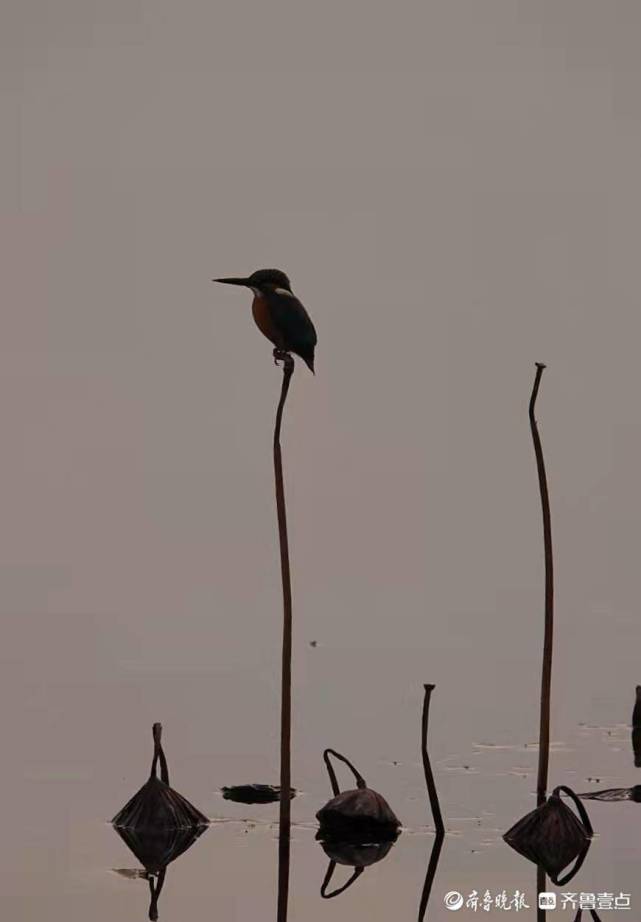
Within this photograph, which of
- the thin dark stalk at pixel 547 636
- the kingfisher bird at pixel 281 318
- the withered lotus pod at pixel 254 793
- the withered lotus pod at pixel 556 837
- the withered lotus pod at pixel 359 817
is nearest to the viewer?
the kingfisher bird at pixel 281 318

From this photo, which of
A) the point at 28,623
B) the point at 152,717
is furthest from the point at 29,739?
the point at 28,623

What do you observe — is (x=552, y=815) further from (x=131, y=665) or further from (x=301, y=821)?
(x=131, y=665)

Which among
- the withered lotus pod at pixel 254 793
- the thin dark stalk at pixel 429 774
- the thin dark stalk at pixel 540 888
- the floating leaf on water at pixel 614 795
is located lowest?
the thin dark stalk at pixel 540 888

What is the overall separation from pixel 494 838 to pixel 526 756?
16.7ft

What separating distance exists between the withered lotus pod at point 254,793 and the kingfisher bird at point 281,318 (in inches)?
222

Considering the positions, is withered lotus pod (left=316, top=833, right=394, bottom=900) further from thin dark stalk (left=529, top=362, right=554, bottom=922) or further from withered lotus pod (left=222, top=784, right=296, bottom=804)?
withered lotus pod (left=222, top=784, right=296, bottom=804)

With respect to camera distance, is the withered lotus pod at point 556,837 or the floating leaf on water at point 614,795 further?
the floating leaf on water at point 614,795

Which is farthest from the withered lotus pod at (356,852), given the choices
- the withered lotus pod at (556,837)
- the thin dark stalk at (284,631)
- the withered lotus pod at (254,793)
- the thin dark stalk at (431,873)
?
the withered lotus pod at (254,793)

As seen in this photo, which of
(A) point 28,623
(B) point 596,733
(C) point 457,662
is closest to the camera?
(B) point 596,733

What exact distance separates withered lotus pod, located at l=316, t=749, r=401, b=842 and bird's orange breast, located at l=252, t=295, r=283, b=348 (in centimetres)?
395

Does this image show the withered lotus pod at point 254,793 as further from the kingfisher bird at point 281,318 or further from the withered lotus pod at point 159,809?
the kingfisher bird at point 281,318

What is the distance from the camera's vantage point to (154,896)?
64.0 ft

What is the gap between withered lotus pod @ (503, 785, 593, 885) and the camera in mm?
19859

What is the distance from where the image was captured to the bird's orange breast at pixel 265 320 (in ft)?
64.5
